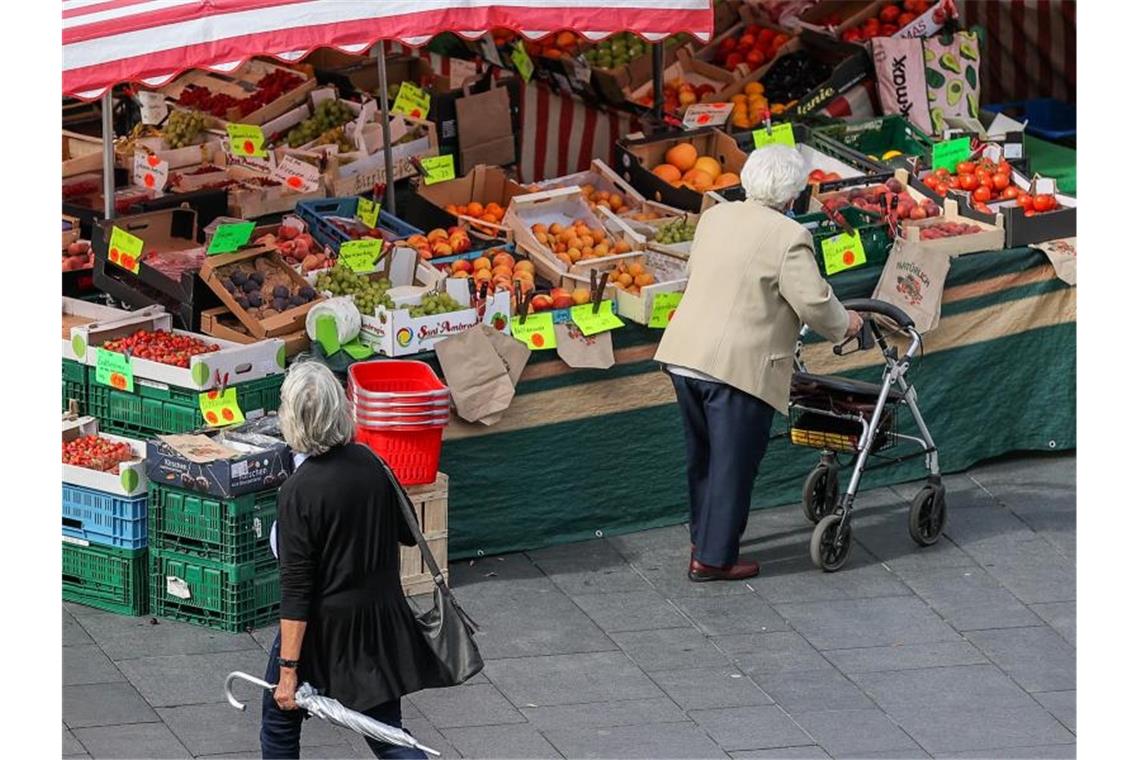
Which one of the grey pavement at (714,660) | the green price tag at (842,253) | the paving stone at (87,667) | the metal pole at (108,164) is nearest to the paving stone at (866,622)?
the grey pavement at (714,660)

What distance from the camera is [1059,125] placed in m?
13.4

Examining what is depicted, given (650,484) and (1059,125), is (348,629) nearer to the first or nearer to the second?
(650,484)

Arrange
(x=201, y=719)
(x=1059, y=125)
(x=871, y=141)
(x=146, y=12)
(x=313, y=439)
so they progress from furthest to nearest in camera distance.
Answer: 1. (x=1059, y=125)
2. (x=871, y=141)
3. (x=146, y=12)
4. (x=201, y=719)
5. (x=313, y=439)

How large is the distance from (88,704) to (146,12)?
249cm

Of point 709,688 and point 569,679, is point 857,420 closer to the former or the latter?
point 709,688

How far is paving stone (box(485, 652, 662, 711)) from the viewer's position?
289 inches

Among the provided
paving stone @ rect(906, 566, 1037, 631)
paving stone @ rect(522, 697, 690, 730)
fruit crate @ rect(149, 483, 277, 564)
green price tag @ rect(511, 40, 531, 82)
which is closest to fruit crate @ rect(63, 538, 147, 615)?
fruit crate @ rect(149, 483, 277, 564)

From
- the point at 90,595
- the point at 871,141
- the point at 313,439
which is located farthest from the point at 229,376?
the point at 871,141

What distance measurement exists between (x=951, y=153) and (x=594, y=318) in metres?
2.70

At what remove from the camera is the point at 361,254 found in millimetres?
8688

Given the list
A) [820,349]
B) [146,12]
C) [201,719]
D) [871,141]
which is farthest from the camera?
[871,141]

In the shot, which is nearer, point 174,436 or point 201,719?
point 201,719

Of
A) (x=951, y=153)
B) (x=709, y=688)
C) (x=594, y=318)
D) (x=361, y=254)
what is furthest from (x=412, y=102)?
(x=709, y=688)

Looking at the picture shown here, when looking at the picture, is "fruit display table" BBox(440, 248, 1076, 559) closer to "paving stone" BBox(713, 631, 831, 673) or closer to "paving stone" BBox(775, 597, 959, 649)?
"paving stone" BBox(775, 597, 959, 649)
